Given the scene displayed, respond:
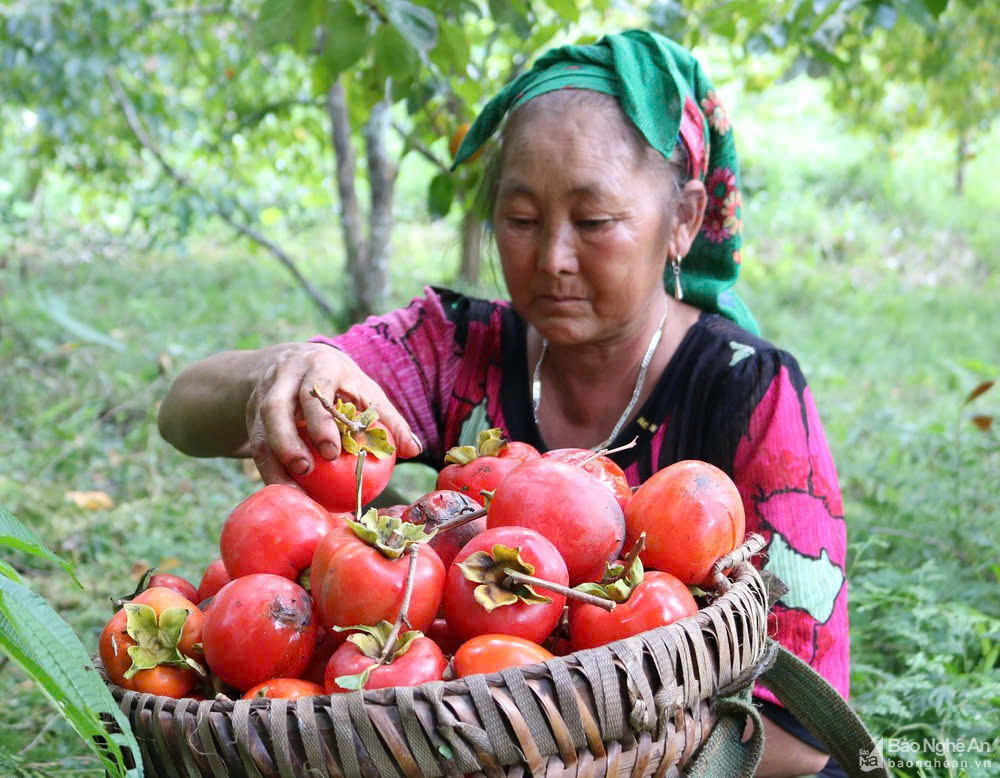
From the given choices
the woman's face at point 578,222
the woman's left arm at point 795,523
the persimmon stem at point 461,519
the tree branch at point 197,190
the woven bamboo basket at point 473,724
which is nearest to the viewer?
the woven bamboo basket at point 473,724

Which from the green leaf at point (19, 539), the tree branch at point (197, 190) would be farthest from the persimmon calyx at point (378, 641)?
the tree branch at point (197, 190)

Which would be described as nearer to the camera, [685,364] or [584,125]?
[584,125]

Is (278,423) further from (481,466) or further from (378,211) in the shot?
(378,211)

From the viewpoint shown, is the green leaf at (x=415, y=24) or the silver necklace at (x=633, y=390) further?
the silver necklace at (x=633, y=390)

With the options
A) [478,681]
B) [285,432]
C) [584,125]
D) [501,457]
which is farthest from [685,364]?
[478,681]

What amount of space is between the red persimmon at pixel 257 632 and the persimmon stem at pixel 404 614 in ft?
0.41

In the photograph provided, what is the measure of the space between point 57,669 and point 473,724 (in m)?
0.41

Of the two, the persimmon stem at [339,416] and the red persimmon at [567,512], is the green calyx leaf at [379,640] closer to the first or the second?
the red persimmon at [567,512]

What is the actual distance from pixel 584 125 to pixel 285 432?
89 centimetres

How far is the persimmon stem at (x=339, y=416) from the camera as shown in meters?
1.39

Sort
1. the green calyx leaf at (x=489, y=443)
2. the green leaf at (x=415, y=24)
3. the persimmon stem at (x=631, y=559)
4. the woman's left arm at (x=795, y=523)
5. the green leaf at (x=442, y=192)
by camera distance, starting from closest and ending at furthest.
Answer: the persimmon stem at (x=631, y=559)
the green calyx leaf at (x=489, y=443)
the woman's left arm at (x=795, y=523)
the green leaf at (x=415, y=24)
the green leaf at (x=442, y=192)

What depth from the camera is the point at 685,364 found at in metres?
2.08

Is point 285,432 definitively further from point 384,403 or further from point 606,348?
point 606,348

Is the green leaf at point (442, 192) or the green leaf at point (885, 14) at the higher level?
the green leaf at point (885, 14)
